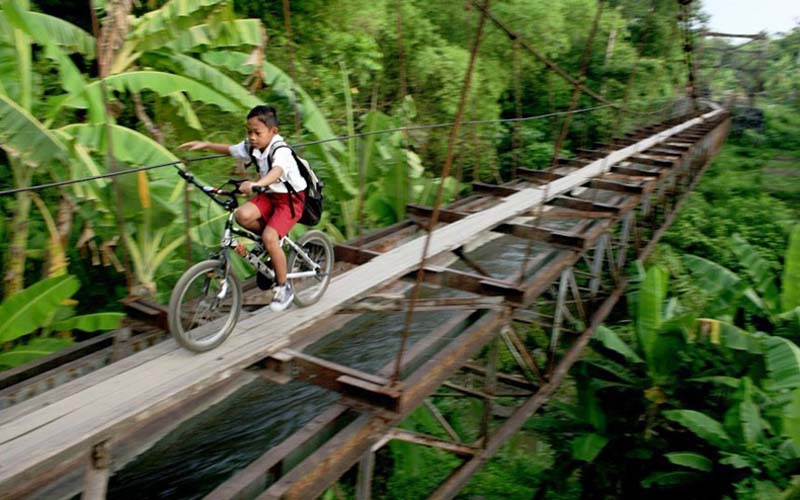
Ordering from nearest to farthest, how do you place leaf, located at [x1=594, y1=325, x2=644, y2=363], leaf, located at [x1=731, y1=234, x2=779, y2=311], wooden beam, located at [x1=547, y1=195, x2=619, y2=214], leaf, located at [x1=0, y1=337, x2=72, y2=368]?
leaf, located at [x1=0, y1=337, x2=72, y2=368], wooden beam, located at [x1=547, y1=195, x2=619, y2=214], leaf, located at [x1=594, y1=325, x2=644, y2=363], leaf, located at [x1=731, y1=234, x2=779, y2=311]

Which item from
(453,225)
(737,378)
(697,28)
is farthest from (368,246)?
(697,28)

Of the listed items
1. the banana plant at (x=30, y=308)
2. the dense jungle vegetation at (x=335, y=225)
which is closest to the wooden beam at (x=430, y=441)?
the dense jungle vegetation at (x=335, y=225)

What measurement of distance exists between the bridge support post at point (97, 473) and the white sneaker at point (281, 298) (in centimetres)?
116

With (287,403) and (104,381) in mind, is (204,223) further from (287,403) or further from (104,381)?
(104,381)

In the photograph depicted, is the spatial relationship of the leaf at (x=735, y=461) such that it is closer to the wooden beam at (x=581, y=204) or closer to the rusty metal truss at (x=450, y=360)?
the rusty metal truss at (x=450, y=360)

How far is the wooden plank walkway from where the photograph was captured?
2.15 metres

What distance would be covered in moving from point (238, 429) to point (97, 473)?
3.11 meters

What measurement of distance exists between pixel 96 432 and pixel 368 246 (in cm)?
271

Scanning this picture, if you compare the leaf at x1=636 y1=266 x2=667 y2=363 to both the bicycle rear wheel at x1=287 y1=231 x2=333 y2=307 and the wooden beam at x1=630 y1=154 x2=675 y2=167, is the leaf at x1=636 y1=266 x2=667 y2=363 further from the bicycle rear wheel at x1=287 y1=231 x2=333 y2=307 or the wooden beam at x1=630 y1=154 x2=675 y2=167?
the bicycle rear wheel at x1=287 y1=231 x2=333 y2=307

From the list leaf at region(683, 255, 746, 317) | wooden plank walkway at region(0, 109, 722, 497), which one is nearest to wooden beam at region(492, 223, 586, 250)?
wooden plank walkway at region(0, 109, 722, 497)

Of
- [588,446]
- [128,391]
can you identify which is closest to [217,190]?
[128,391]

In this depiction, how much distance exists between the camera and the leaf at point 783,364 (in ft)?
16.2

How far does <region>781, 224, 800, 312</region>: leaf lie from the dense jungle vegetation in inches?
0.9

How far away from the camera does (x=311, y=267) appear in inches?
136
